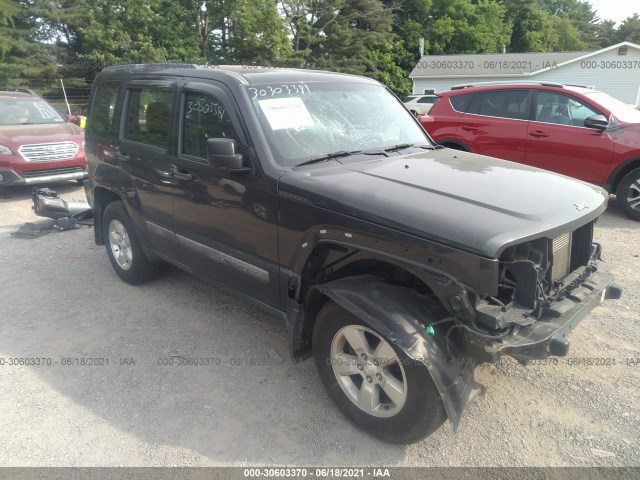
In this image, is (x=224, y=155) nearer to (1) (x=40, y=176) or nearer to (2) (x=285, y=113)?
(2) (x=285, y=113)

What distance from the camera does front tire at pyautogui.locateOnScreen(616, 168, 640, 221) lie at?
22.1 ft

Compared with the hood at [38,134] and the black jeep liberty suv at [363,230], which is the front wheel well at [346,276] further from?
the hood at [38,134]

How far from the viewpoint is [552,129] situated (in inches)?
287

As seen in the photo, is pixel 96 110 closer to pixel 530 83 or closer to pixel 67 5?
pixel 530 83

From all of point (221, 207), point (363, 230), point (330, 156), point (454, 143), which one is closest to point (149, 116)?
point (221, 207)

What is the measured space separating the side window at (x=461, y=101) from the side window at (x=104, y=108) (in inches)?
223

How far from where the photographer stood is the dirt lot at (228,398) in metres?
2.78

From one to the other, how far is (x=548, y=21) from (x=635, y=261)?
5968cm

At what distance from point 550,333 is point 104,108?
4.60 m

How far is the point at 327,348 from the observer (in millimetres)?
2979

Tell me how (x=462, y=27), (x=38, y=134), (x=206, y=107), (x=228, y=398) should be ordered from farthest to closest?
1. (x=462, y=27)
2. (x=38, y=134)
3. (x=206, y=107)
4. (x=228, y=398)

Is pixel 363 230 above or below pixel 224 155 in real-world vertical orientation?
below

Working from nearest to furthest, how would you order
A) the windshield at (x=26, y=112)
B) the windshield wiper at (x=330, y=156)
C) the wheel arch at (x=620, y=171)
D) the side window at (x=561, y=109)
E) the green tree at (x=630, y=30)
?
the windshield wiper at (x=330, y=156) < the wheel arch at (x=620, y=171) < the side window at (x=561, y=109) < the windshield at (x=26, y=112) < the green tree at (x=630, y=30)

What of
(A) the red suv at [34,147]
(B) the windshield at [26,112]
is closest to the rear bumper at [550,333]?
(A) the red suv at [34,147]
